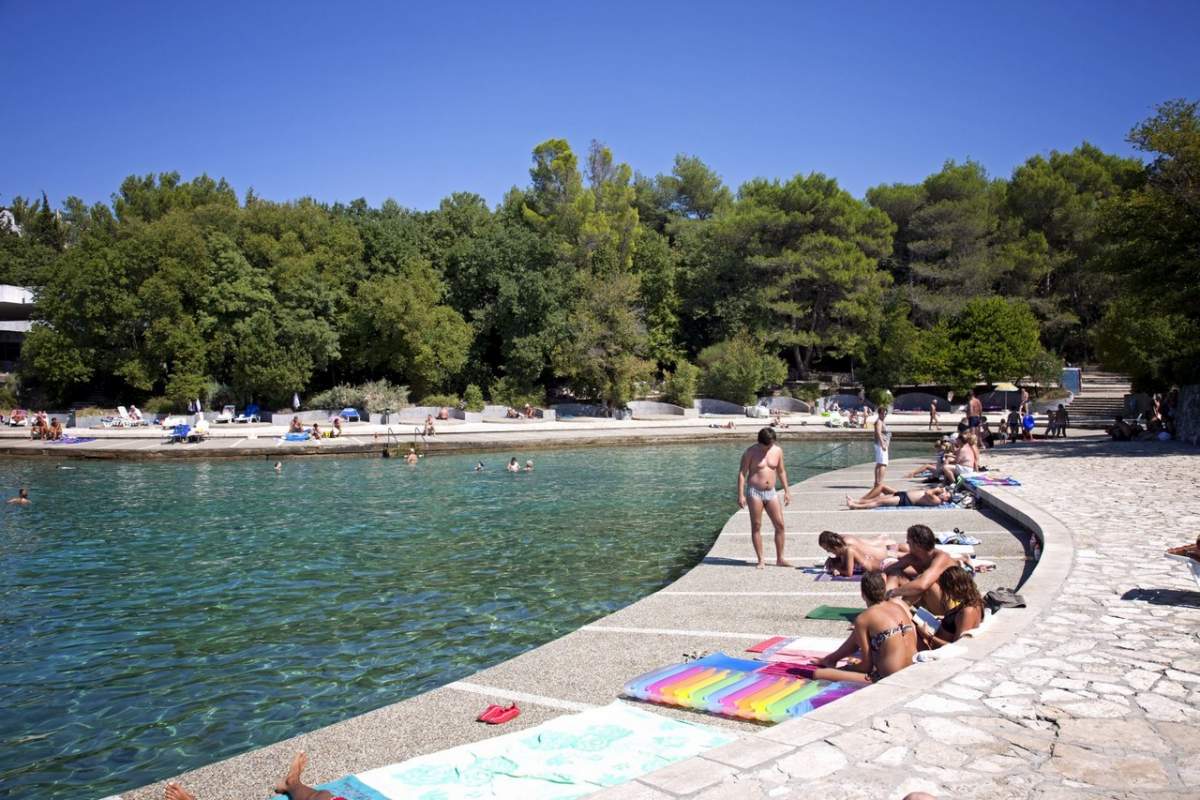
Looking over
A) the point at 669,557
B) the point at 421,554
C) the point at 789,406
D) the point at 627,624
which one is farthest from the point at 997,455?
the point at 789,406

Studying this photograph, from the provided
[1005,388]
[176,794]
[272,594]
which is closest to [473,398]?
[1005,388]

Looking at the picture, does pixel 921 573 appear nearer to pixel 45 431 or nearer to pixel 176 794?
pixel 176 794

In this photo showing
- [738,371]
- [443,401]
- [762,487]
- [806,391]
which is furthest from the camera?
[806,391]

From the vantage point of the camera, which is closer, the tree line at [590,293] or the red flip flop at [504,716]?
the red flip flop at [504,716]

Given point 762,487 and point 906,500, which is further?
point 906,500

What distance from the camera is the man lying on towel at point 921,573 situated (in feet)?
22.4

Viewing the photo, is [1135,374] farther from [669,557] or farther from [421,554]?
[421,554]

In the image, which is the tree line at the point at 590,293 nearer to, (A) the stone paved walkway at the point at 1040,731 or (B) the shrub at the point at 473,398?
(B) the shrub at the point at 473,398

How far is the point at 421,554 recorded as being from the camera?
13.2 m

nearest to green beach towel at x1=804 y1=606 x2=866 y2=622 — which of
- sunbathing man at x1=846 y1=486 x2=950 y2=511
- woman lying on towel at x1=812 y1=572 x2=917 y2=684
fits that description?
woman lying on towel at x1=812 y1=572 x2=917 y2=684

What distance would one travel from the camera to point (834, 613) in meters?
7.73

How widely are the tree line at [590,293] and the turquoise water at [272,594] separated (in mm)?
20314

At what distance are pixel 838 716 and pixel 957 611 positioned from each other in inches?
85.9

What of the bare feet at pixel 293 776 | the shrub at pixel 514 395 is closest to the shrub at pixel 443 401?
the shrub at pixel 514 395
